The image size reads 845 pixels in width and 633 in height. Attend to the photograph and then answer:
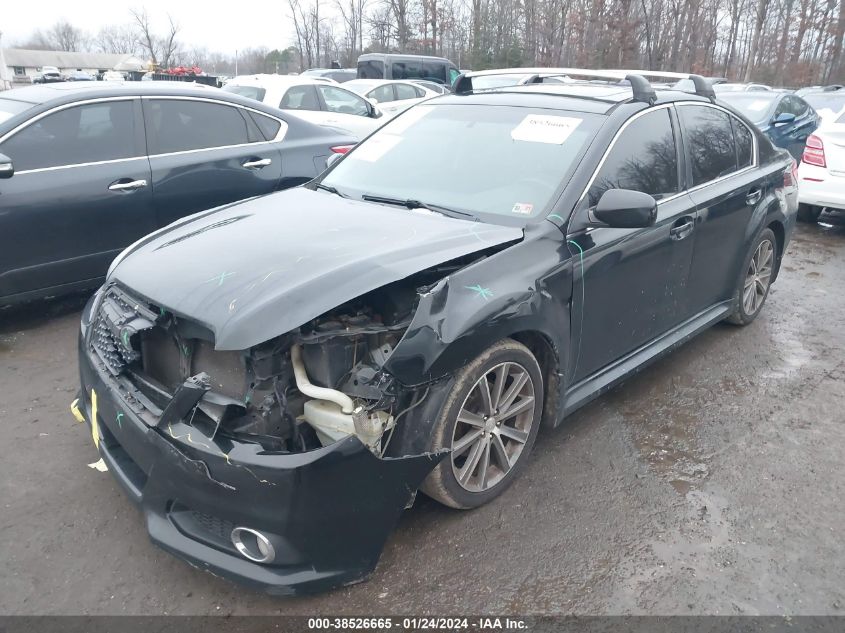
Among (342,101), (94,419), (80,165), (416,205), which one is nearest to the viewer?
(94,419)

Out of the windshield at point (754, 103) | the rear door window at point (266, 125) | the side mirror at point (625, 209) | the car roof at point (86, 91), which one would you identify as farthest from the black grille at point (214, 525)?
the windshield at point (754, 103)

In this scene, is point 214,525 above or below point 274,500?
below

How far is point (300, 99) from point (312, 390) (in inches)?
321

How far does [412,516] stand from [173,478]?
106cm

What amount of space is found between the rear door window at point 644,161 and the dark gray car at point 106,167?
327 cm

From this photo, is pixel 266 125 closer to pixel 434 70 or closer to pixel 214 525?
pixel 214 525

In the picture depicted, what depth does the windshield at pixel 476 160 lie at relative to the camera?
10.7 feet

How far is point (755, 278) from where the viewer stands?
4953mm

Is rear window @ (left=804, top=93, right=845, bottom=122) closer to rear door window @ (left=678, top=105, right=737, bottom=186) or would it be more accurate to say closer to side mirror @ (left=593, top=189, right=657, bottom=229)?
rear door window @ (left=678, top=105, right=737, bottom=186)

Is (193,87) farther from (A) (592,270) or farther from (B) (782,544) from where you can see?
(B) (782,544)

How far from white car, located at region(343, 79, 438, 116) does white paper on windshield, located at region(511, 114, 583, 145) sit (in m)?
10.6

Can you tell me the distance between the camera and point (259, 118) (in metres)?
5.82

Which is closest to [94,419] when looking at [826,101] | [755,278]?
[755,278]

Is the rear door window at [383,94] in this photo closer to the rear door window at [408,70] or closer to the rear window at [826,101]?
the rear door window at [408,70]
